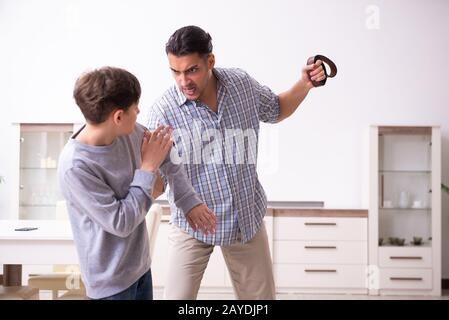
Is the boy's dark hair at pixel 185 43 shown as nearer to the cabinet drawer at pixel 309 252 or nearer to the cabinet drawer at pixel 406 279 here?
the cabinet drawer at pixel 309 252

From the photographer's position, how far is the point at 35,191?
4.50 m

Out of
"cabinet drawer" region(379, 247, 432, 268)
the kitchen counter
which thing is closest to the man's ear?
the kitchen counter

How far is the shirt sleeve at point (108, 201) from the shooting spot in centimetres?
123

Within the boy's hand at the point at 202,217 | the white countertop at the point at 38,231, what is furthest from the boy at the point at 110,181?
the white countertop at the point at 38,231

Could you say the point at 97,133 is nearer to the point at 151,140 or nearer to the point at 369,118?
the point at 151,140

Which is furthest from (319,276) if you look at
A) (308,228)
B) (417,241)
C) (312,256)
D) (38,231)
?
(38,231)

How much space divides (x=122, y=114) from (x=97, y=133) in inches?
2.7

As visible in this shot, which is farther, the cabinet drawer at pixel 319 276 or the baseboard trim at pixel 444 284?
the baseboard trim at pixel 444 284

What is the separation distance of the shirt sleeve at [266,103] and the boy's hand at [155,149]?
0.55 meters

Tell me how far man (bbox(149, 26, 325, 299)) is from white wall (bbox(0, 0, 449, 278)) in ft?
9.70

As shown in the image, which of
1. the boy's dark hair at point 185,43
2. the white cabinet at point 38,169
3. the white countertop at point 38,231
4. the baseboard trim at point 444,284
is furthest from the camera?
the baseboard trim at point 444,284

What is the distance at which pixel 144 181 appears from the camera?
1.26m

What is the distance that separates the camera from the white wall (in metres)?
4.77
